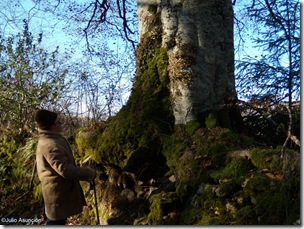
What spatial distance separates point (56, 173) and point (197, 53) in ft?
9.21

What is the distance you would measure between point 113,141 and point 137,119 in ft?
1.66

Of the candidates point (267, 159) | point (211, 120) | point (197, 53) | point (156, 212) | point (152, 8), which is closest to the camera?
point (267, 159)

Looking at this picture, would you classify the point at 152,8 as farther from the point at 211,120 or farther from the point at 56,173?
the point at 56,173

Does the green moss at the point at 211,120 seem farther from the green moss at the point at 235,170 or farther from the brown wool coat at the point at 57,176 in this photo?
the brown wool coat at the point at 57,176

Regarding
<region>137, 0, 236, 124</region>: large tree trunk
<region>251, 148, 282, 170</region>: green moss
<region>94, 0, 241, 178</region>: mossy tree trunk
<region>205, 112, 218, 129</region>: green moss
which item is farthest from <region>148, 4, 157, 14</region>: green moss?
<region>251, 148, 282, 170</region>: green moss

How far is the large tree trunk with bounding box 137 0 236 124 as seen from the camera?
5.31 meters

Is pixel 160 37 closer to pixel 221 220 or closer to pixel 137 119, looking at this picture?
pixel 137 119

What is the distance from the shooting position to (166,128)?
17.6ft

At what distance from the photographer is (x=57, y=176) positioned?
13.0 ft

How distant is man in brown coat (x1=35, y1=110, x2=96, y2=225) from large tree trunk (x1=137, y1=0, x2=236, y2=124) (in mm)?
1965

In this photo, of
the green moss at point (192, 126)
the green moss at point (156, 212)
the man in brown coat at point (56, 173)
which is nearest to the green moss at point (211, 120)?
the green moss at point (192, 126)

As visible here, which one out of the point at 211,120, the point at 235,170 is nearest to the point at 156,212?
the point at 235,170

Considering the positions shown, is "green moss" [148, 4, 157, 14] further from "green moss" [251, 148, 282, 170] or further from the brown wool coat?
"green moss" [251, 148, 282, 170]

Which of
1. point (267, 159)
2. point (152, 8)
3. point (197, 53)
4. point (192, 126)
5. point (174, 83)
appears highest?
point (152, 8)
